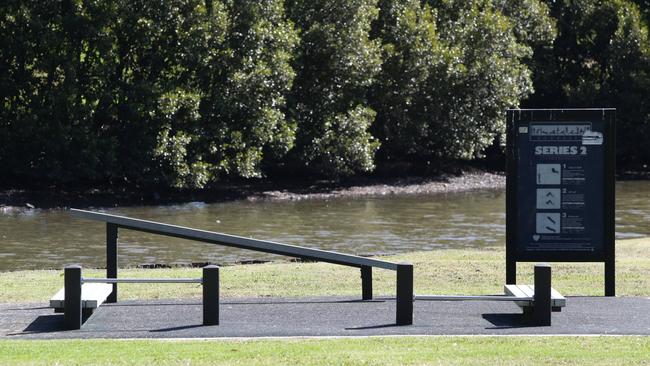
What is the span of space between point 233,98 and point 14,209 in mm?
8636

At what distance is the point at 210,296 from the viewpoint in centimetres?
1177

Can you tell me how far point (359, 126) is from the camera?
4344cm

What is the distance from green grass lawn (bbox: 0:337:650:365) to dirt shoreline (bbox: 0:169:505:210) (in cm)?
2589

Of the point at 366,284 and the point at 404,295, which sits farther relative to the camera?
the point at 366,284

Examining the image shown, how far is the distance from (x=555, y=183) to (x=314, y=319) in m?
3.90

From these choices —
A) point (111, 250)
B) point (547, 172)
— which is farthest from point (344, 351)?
point (547, 172)

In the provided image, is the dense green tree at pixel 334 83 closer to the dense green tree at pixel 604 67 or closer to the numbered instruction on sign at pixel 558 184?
the dense green tree at pixel 604 67

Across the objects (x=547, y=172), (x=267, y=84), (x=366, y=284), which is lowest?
(x=366, y=284)

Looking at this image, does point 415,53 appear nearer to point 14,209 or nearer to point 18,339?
point 14,209

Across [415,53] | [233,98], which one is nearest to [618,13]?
[415,53]

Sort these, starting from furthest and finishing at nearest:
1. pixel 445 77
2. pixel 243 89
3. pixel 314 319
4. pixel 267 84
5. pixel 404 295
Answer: pixel 445 77 → pixel 267 84 → pixel 243 89 → pixel 314 319 → pixel 404 295

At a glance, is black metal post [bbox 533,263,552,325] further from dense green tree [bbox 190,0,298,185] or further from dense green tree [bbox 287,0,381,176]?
dense green tree [bbox 287,0,381,176]

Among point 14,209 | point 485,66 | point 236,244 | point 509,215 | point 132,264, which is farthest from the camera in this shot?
point 485,66

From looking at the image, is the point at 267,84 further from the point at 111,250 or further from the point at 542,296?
the point at 542,296
